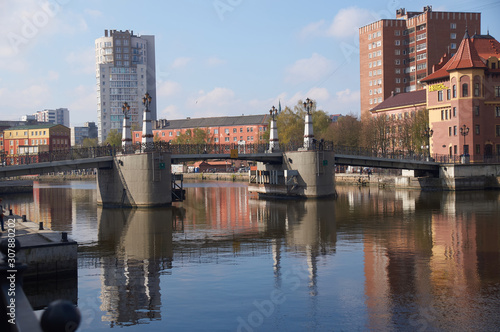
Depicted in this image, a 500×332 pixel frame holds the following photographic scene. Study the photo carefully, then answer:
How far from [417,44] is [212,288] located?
378ft

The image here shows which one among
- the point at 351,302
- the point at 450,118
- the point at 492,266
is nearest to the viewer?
the point at 351,302

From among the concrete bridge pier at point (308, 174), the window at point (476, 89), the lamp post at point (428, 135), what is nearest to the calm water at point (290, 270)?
the concrete bridge pier at point (308, 174)

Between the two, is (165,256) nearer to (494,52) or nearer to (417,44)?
(494,52)

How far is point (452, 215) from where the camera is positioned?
46031mm

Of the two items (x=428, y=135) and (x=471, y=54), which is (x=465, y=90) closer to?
(x=471, y=54)

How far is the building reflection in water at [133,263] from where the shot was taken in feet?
63.8

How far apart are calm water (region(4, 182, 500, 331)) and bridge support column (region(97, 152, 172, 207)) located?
4.64 metres

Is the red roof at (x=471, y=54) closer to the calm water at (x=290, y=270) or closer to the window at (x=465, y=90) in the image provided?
the window at (x=465, y=90)

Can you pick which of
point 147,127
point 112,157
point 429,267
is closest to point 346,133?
point 147,127

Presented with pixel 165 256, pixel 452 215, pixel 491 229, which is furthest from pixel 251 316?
pixel 452 215

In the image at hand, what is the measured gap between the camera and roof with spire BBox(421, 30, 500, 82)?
248 feet

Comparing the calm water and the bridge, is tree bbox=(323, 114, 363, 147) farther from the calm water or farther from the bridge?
the calm water

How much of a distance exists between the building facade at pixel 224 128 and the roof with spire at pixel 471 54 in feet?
222

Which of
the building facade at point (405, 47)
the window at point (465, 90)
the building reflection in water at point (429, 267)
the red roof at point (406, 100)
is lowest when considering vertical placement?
the building reflection in water at point (429, 267)
